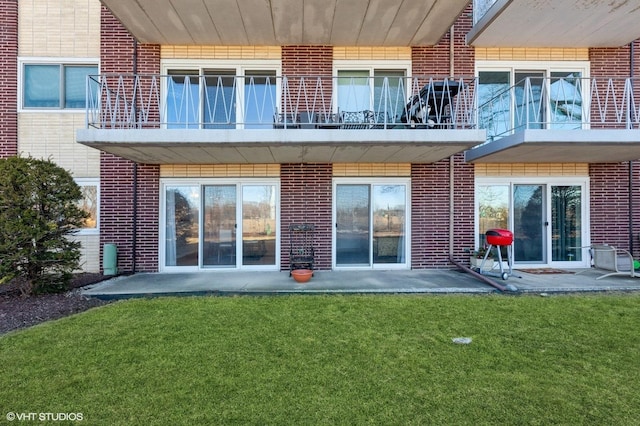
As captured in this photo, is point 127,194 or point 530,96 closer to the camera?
point 127,194

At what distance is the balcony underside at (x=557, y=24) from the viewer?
642 centimetres

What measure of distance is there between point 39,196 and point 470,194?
8.91 m

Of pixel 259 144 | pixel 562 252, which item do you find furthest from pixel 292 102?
pixel 562 252

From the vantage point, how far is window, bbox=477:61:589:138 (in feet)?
26.3

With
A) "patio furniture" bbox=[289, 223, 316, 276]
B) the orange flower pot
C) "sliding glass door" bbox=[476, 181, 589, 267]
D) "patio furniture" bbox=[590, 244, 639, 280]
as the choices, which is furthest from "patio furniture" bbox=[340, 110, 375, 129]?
"patio furniture" bbox=[590, 244, 639, 280]

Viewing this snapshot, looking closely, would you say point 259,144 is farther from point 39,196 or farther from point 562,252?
point 562,252

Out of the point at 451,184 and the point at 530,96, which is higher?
the point at 530,96

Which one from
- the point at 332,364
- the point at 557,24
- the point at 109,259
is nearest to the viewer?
the point at 332,364

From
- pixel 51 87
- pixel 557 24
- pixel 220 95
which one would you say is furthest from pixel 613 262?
pixel 51 87

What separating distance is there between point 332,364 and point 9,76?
32.6 ft

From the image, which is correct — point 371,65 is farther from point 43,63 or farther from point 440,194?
point 43,63

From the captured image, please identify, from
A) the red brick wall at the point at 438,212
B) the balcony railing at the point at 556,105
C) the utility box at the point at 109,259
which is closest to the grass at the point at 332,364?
the utility box at the point at 109,259

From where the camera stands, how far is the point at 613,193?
8.06 metres

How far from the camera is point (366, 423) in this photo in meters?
2.43
